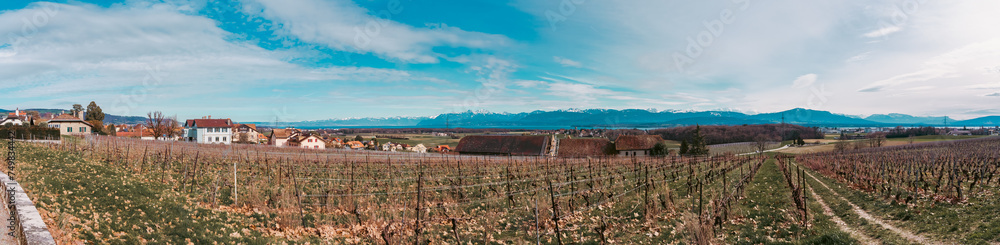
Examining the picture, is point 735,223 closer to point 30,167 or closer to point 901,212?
point 901,212

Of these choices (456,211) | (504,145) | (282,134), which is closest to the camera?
(456,211)

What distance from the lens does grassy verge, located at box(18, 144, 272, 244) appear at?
8.57 m

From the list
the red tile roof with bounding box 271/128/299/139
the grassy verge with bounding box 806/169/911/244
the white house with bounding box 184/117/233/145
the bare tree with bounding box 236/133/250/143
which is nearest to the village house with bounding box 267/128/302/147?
the red tile roof with bounding box 271/128/299/139

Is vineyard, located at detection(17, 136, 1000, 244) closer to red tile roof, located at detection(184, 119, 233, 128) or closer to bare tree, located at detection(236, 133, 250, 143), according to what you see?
red tile roof, located at detection(184, 119, 233, 128)

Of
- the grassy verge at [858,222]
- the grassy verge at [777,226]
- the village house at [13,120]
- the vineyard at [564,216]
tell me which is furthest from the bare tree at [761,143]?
the village house at [13,120]

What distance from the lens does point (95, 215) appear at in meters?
9.37

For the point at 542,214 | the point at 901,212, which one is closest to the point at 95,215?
the point at 542,214

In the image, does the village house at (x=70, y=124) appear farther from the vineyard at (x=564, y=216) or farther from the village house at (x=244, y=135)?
the vineyard at (x=564, y=216)

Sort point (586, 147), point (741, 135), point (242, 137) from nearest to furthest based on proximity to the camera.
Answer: point (586, 147), point (242, 137), point (741, 135)

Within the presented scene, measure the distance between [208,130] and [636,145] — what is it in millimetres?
88012

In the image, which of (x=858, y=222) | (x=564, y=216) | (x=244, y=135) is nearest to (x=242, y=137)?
(x=244, y=135)

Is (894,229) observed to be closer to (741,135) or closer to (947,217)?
(947,217)

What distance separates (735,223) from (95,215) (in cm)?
1672

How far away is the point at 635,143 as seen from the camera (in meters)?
70.1
